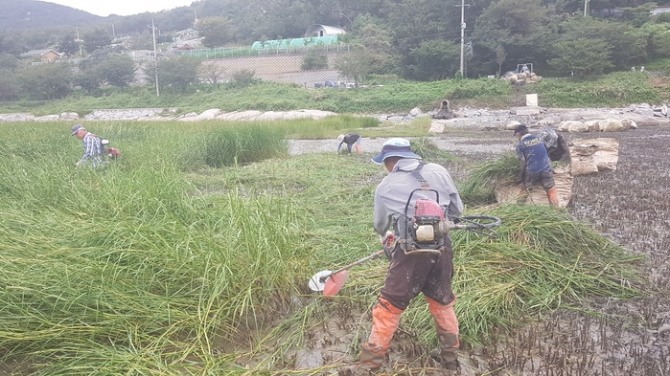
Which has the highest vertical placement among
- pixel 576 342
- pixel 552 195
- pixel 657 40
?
pixel 657 40

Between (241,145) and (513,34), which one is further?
(513,34)

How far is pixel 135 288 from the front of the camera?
3.50 meters

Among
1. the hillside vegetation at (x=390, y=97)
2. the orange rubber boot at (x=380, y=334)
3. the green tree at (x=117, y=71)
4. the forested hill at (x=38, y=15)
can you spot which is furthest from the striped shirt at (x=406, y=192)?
the forested hill at (x=38, y=15)

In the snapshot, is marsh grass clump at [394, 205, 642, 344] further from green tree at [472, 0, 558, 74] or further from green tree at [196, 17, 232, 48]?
green tree at [196, 17, 232, 48]

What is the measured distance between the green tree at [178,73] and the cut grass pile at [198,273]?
140 ft

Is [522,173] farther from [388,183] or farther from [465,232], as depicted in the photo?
[388,183]

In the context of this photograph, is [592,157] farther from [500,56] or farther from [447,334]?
[500,56]

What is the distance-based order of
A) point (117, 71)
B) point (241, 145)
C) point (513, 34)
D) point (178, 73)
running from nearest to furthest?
1. point (241, 145)
2. point (513, 34)
3. point (178, 73)
4. point (117, 71)

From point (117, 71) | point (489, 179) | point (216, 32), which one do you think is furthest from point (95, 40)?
point (489, 179)

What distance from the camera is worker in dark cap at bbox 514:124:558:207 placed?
6.49 meters

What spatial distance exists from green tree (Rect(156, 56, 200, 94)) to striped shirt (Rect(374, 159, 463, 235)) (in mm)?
46314

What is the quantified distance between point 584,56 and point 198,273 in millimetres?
32963

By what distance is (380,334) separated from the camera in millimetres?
3096

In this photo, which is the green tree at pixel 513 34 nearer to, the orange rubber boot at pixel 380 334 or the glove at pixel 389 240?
the glove at pixel 389 240
